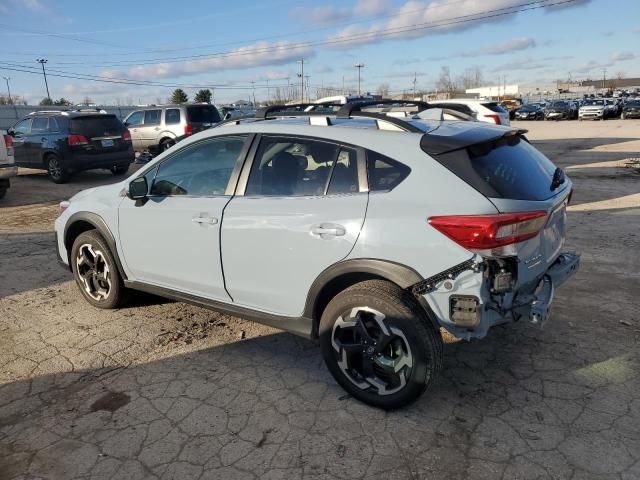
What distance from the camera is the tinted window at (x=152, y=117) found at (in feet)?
50.7

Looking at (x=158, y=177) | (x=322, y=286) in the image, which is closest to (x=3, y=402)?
(x=158, y=177)

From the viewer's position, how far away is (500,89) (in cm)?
11825

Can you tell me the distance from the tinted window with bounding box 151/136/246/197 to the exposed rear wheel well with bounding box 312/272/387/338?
105cm

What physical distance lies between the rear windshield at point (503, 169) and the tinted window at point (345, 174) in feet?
1.64

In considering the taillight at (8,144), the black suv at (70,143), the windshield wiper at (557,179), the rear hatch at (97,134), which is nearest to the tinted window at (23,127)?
the black suv at (70,143)

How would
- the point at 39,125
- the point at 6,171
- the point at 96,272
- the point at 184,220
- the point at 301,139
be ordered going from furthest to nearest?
1. the point at 39,125
2. the point at 6,171
3. the point at 96,272
4. the point at 184,220
5. the point at 301,139

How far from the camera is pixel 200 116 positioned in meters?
15.0

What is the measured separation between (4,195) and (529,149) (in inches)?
429

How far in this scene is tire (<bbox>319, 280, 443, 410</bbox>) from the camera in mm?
2791

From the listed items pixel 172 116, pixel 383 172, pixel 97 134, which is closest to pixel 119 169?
pixel 97 134

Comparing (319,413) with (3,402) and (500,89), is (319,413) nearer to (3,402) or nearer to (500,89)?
(3,402)

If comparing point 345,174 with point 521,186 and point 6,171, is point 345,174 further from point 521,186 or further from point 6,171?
point 6,171

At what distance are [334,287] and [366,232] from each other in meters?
0.47

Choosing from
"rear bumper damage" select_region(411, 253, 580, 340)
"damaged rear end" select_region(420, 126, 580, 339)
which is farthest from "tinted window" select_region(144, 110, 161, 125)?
"rear bumper damage" select_region(411, 253, 580, 340)
